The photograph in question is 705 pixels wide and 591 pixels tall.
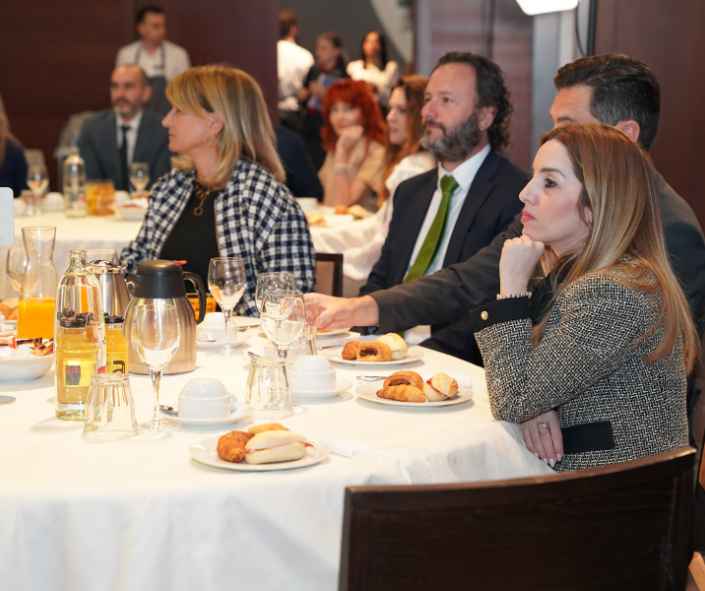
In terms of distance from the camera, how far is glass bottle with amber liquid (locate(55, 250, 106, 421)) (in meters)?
2.10

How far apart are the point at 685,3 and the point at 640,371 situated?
8.29ft

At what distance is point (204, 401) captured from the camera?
6.72ft

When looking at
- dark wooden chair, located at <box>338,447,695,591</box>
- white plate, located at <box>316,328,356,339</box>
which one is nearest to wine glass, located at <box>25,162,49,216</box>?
white plate, located at <box>316,328,356,339</box>

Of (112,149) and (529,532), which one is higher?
(112,149)

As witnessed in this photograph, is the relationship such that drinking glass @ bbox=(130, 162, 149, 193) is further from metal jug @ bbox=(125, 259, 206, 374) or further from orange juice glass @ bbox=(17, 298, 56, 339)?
metal jug @ bbox=(125, 259, 206, 374)

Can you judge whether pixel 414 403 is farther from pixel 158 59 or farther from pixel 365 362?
pixel 158 59

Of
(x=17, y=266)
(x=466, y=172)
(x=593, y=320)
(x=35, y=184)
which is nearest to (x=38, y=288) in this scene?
(x=17, y=266)

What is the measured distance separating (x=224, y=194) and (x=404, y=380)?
1.75 meters

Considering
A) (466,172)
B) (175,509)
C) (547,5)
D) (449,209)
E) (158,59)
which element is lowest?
(175,509)

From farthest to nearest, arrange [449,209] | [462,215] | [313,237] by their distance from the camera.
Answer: [313,237], [449,209], [462,215]

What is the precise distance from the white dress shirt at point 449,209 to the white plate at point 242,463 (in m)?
1.93

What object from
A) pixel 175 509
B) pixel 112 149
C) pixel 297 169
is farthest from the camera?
pixel 112 149

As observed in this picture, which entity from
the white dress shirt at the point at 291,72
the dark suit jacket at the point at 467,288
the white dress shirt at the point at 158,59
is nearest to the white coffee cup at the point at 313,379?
the dark suit jacket at the point at 467,288

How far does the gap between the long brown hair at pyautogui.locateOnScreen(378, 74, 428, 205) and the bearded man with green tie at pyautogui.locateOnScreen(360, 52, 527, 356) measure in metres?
1.45
